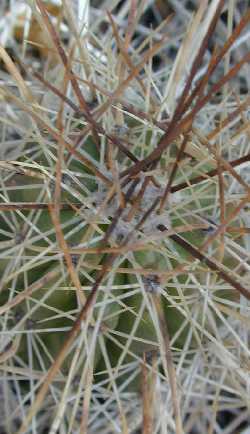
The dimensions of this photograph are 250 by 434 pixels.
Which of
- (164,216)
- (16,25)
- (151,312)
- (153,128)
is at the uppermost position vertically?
(16,25)

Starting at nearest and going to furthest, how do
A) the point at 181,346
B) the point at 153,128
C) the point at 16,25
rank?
the point at 153,128 → the point at 181,346 → the point at 16,25

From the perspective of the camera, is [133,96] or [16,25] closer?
[133,96]

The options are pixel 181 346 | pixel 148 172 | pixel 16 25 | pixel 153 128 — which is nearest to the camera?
pixel 148 172

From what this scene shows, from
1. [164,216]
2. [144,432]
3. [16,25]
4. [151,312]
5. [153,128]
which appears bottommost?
[144,432]

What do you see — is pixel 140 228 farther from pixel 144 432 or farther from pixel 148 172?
pixel 144 432

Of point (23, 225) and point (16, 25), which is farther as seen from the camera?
point (16, 25)

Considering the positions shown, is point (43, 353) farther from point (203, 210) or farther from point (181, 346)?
point (203, 210)

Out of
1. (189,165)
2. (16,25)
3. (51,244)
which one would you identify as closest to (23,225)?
(51,244)

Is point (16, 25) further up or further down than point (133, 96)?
further up

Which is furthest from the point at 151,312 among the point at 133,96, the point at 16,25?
the point at 16,25
